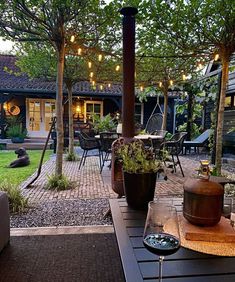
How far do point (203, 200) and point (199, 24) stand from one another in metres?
3.46

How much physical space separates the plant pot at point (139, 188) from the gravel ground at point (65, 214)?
1.30 meters

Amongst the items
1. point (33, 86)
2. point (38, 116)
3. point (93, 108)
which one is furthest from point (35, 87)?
point (93, 108)

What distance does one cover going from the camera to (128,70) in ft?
9.61

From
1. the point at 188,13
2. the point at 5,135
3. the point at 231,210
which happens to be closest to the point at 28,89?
the point at 5,135

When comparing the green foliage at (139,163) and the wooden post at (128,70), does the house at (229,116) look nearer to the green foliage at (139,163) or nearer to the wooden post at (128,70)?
the wooden post at (128,70)

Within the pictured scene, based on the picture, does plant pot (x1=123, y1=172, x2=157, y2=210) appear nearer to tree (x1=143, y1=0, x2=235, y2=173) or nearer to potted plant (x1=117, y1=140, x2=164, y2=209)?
potted plant (x1=117, y1=140, x2=164, y2=209)

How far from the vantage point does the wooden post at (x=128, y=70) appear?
2.90m

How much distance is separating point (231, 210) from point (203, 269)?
2.05 feet

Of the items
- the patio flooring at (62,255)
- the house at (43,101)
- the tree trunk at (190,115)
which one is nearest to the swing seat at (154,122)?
the tree trunk at (190,115)

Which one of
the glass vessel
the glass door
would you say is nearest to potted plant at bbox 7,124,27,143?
the glass door

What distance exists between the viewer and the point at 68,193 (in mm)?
4141

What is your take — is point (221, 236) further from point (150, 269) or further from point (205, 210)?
point (150, 269)

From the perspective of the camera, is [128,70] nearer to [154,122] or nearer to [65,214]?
[65,214]

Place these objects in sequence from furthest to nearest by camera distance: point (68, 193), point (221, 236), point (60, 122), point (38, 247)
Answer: point (60, 122)
point (68, 193)
point (38, 247)
point (221, 236)
